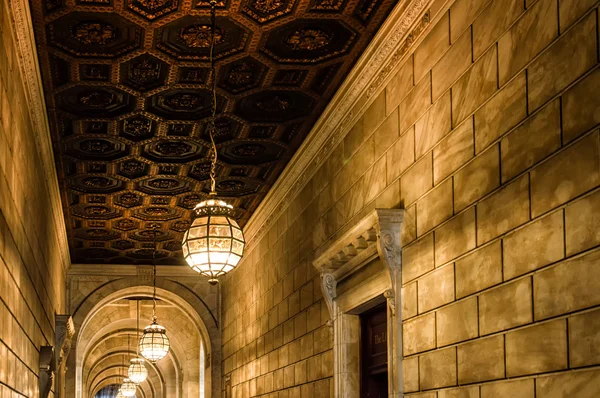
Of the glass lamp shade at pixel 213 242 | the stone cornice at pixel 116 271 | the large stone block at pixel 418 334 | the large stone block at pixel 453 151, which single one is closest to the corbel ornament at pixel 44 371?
the glass lamp shade at pixel 213 242

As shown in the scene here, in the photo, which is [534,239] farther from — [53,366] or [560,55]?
[53,366]

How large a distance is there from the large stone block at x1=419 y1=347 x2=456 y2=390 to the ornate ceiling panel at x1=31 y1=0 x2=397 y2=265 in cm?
294

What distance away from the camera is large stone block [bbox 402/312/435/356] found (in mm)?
6648

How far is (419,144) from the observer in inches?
280

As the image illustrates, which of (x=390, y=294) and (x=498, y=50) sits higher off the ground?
(x=498, y=50)

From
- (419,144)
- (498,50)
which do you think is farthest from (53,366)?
(498,50)

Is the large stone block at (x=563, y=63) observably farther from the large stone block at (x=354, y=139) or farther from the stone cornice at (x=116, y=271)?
the stone cornice at (x=116, y=271)

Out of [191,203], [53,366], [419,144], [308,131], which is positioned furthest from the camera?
[191,203]

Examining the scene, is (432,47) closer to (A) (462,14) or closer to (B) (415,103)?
(B) (415,103)

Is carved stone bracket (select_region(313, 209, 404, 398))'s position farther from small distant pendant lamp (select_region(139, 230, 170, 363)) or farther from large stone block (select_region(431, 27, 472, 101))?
small distant pendant lamp (select_region(139, 230, 170, 363))

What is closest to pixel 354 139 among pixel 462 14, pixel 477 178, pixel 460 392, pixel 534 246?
pixel 462 14

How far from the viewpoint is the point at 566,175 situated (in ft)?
15.4

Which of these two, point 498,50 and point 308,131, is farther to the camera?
point 308,131

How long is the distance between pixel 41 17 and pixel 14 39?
34 centimetres
